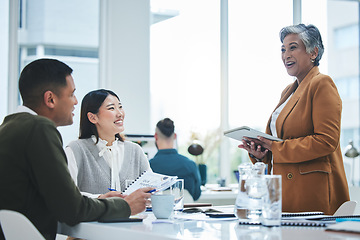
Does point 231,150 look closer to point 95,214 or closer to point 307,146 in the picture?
point 307,146

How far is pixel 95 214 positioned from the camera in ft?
5.35

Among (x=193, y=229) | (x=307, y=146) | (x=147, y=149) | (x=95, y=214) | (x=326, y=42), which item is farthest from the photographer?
(x=326, y=42)

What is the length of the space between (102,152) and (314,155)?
3.61 feet

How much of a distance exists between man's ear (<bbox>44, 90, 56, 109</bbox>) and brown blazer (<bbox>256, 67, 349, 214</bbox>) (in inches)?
40.4

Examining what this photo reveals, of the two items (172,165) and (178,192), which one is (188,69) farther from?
(178,192)

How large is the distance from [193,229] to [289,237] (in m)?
0.33

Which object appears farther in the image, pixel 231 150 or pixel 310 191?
pixel 231 150

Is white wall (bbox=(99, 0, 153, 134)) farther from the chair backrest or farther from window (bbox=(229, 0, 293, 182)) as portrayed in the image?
the chair backrest

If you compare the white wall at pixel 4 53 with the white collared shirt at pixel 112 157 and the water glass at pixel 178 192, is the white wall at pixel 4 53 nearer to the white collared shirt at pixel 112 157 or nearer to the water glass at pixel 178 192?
the white collared shirt at pixel 112 157

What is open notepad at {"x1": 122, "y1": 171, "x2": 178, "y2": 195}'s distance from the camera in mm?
1870

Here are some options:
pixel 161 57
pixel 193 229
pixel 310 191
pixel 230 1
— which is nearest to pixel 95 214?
pixel 193 229

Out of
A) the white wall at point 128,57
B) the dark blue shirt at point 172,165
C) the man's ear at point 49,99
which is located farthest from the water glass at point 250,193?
the white wall at point 128,57

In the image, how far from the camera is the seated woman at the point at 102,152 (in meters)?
2.50

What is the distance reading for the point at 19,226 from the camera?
1.40 metres
